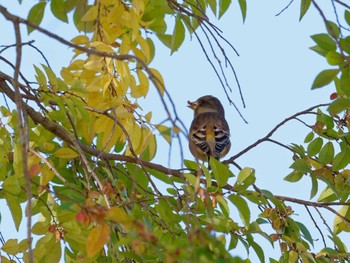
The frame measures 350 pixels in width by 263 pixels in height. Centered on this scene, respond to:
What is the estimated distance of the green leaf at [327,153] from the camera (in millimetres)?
4234

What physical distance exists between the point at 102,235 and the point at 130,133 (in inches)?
48.6

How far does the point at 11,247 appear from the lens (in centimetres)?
353

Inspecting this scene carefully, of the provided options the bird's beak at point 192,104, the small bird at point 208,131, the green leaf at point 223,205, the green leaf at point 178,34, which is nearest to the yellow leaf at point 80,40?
the green leaf at point 178,34

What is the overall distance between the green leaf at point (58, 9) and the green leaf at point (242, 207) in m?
1.02

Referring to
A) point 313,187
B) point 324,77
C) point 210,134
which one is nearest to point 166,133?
point 324,77

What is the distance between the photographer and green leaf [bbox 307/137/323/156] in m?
4.30

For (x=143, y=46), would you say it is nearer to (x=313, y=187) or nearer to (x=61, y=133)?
(x=61, y=133)

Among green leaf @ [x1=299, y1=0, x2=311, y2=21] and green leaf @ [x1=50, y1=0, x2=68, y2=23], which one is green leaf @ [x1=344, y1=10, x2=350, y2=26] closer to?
green leaf @ [x1=299, y1=0, x2=311, y2=21]

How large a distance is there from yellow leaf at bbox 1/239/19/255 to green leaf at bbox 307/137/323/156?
1.59 meters

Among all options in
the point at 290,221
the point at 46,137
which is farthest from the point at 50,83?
the point at 290,221

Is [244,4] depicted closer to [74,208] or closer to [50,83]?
[50,83]

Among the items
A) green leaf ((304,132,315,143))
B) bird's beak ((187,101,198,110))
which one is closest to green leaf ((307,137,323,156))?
green leaf ((304,132,315,143))

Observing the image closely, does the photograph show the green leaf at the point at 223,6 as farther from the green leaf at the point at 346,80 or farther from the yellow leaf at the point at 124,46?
the green leaf at the point at 346,80

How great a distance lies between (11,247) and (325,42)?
160cm
